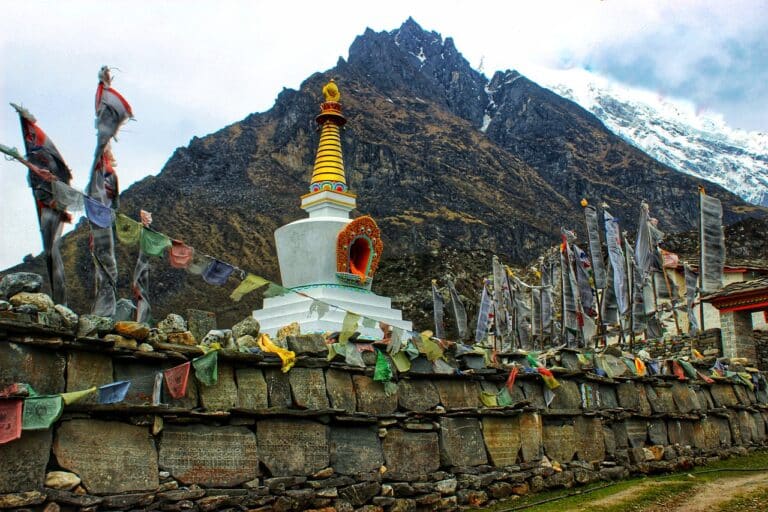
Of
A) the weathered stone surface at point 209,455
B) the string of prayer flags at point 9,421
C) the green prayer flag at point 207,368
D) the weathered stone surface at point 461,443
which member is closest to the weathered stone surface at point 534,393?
the weathered stone surface at point 461,443

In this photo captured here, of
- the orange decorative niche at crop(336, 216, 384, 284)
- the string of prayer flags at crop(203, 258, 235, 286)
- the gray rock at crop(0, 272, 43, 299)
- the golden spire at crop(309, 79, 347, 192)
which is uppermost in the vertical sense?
the golden spire at crop(309, 79, 347, 192)

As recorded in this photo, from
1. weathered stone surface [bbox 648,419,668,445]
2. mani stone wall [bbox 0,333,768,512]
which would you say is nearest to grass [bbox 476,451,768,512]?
mani stone wall [bbox 0,333,768,512]

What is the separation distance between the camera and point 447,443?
378 inches

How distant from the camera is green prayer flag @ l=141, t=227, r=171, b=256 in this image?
8.15 m

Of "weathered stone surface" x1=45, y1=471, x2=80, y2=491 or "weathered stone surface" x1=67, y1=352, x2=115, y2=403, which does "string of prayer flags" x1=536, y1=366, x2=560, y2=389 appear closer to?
"weathered stone surface" x1=67, y1=352, x2=115, y2=403

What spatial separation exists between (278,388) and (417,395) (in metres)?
2.08

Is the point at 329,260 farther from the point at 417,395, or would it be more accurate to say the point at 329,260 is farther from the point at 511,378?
the point at 417,395

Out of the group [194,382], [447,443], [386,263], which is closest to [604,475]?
[447,443]

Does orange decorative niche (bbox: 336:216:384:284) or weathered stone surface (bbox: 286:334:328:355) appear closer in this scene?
weathered stone surface (bbox: 286:334:328:355)

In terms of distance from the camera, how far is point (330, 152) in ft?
54.7

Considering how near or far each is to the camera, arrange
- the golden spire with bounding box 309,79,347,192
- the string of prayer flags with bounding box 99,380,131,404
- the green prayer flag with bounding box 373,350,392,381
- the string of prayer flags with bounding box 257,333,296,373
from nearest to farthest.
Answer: the string of prayer flags with bounding box 99,380,131,404 → the string of prayer flags with bounding box 257,333,296,373 → the green prayer flag with bounding box 373,350,392,381 → the golden spire with bounding box 309,79,347,192

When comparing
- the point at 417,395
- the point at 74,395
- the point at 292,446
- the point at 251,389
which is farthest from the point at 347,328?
the point at 74,395

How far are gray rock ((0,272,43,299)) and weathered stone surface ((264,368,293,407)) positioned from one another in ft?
8.25

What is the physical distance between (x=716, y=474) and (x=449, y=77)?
157m
